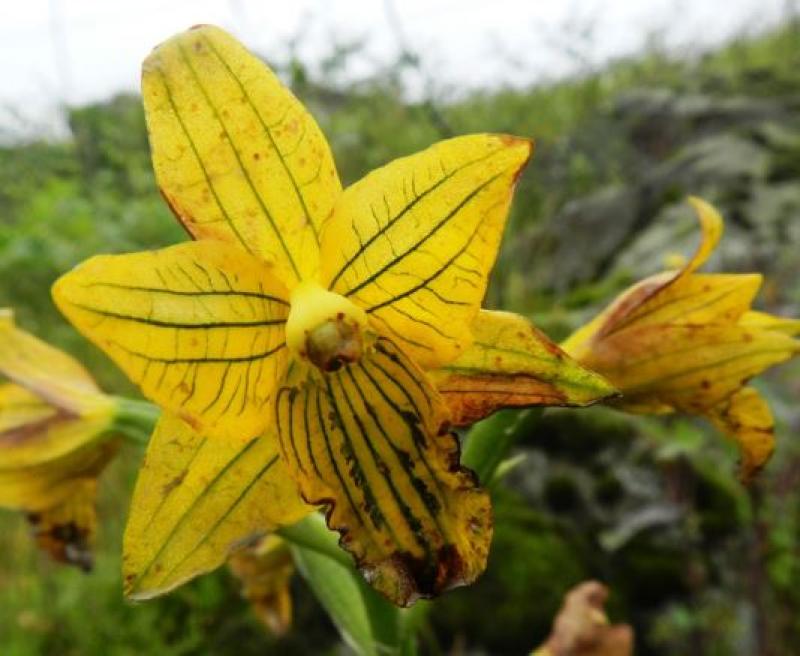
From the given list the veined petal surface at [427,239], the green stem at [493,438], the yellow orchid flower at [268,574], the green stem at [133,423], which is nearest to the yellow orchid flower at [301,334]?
the veined petal surface at [427,239]

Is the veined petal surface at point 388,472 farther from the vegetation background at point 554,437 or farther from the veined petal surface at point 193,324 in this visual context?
the vegetation background at point 554,437

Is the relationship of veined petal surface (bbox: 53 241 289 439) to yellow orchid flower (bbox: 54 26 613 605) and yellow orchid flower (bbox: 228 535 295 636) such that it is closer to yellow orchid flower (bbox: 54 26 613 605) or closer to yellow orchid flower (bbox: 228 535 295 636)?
yellow orchid flower (bbox: 54 26 613 605)

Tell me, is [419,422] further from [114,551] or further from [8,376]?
[114,551]

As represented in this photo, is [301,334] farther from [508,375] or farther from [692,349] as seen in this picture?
[692,349]

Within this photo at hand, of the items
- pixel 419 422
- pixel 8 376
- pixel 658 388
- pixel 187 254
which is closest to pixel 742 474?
pixel 658 388

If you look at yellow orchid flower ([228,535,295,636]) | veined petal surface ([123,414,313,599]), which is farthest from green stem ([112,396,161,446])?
veined petal surface ([123,414,313,599])
